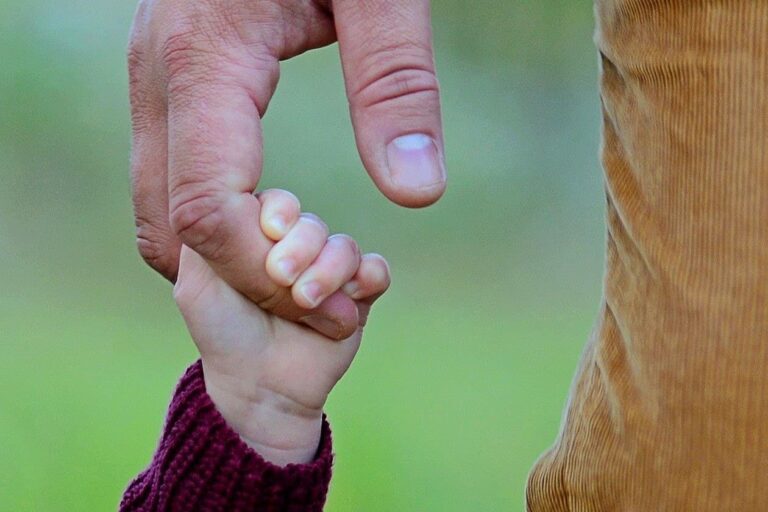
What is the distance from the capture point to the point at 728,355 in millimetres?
546

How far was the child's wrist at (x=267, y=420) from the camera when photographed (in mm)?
824

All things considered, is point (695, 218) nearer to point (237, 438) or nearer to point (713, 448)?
point (713, 448)

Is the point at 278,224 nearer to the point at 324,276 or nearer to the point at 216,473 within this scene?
the point at 324,276

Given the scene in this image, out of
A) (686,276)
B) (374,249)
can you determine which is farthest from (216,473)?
(374,249)

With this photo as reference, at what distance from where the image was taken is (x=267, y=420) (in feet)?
2.70

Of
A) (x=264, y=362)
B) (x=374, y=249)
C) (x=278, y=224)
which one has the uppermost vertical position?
(x=278, y=224)

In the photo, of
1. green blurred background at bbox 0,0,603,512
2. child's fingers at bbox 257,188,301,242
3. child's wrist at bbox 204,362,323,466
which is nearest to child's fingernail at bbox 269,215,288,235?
child's fingers at bbox 257,188,301,242

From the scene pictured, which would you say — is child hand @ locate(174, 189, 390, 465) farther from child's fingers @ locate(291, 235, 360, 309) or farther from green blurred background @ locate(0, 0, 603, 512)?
green blurred background @ locate(0, 0, 603, 512)

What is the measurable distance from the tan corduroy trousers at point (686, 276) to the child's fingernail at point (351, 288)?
0.65 feet

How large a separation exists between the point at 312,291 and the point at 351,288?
0.15 feet

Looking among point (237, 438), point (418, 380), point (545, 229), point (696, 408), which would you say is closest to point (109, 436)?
point (418, 380)

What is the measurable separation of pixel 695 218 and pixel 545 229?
222 cm

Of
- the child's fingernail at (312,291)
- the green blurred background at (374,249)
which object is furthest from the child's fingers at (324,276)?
the green blurred background at (374,249)

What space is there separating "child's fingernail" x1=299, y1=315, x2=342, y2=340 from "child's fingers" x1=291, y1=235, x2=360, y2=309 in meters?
0.04
